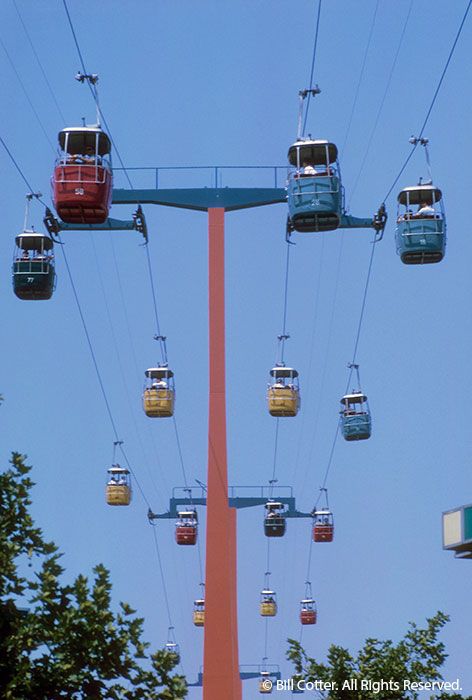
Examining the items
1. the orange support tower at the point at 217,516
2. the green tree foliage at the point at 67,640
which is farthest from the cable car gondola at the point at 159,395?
the green tree foliage at the point at 67,640

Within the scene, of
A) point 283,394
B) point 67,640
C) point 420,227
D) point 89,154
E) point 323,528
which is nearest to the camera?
point 67,640

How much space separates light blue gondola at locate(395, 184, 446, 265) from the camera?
1192 inches

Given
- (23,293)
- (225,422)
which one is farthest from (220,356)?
(23,293)

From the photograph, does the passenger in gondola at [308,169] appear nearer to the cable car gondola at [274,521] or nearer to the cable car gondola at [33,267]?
the cable car gondola at [33,267]

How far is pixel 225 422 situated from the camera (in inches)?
1702

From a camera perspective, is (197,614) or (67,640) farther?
(197,614)

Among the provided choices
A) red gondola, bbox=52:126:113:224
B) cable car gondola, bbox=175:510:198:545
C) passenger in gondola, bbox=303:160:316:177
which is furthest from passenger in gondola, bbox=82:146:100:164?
cable car gondola, bbox=175:510:198:545

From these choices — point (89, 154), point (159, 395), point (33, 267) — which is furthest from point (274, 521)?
point (89, 154)

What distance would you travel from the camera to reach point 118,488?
49.4 metres

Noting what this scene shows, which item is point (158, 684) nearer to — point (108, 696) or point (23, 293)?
point (108, 696)

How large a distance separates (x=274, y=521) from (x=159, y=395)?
21370 millimetres

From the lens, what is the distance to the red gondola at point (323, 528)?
194 feet

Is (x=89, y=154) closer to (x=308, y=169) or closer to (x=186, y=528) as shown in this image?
(x=308, y=169)

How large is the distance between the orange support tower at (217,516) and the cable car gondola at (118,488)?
7.12m
